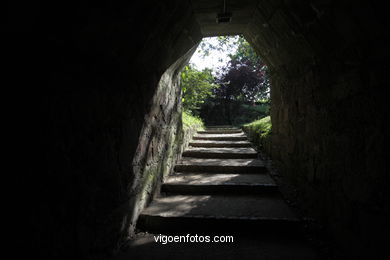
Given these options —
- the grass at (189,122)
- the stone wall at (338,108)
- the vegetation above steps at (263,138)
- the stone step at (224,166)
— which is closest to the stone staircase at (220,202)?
the stone step at (224,166)

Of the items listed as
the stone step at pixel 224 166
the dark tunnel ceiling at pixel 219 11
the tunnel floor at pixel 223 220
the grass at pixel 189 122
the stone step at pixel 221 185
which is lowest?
the tunnel floor at pixel 223 220

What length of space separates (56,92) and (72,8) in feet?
1.66

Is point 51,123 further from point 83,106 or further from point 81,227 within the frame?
point 81,227

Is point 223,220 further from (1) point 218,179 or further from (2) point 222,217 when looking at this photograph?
(1) point 218,179

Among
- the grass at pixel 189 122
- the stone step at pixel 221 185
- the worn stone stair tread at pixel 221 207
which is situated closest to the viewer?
the worn stone stair tread at pixel 221 207

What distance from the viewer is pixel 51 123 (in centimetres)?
123

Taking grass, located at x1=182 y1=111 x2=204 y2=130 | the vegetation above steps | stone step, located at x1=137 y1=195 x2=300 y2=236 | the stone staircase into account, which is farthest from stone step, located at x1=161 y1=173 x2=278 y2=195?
grass, located at x1=182 y1=111 x2=204 y2=130

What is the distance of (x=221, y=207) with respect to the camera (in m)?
2.42

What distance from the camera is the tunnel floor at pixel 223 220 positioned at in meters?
1.83

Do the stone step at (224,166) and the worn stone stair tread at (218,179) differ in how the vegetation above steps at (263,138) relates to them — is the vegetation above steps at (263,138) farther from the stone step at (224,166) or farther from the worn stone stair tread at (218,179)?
the worn stone stair tread at (218,179)

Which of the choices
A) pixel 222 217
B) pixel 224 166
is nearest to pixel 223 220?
pixel 222 217

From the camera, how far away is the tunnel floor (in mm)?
1826

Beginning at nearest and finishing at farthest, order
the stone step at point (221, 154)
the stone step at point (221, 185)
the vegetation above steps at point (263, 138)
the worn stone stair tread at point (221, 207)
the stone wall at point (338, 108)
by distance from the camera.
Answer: the stone wall at point (338, 108), the worn stone stair tread at point (221, 207), the stone step at point (221, 185), the vegetation above steps at point (263, 138), the stone step at point (221, 154)

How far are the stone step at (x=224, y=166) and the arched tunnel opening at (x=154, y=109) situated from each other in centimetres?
100
